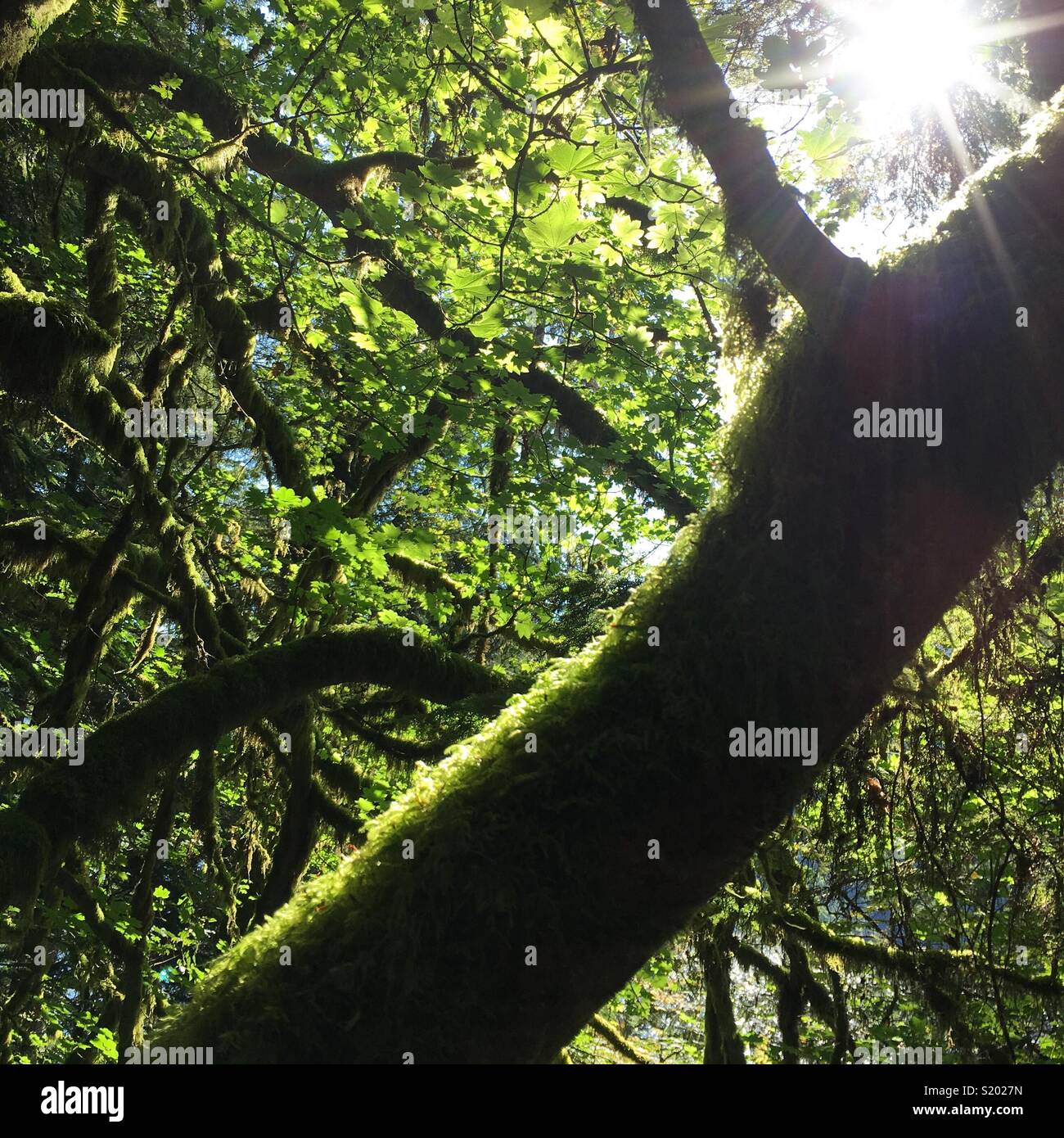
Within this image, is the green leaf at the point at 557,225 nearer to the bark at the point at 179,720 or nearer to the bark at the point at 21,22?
the bark at the point at 21,22

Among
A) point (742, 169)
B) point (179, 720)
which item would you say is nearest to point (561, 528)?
point (179, 720)

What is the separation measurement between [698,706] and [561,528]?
25.3 feet

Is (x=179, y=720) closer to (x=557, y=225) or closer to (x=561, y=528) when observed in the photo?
(x=557, y=225)

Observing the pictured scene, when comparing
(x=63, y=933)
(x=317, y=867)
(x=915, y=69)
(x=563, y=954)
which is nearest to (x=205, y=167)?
(x=915, y=69)

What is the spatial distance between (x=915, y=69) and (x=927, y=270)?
2.28 m

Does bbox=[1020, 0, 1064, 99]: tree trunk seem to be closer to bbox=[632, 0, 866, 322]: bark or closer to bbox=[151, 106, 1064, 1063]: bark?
bbox=[151, 106, 1064, 1063]: bark

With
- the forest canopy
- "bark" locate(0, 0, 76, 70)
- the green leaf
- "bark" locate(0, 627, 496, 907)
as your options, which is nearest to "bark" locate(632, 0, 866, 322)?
the forest canopy

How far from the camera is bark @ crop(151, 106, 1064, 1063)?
1.33 metres

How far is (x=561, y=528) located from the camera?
9.12m

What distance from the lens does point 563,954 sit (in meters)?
1.34

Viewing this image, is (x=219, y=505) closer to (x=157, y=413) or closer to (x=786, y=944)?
(x=157, y=413)

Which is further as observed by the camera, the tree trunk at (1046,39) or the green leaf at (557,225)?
the green leaf at (557,225)

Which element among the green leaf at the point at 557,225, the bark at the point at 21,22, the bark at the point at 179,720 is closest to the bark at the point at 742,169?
the green leaf at the point at 557,225

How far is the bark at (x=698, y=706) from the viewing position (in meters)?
1.33
